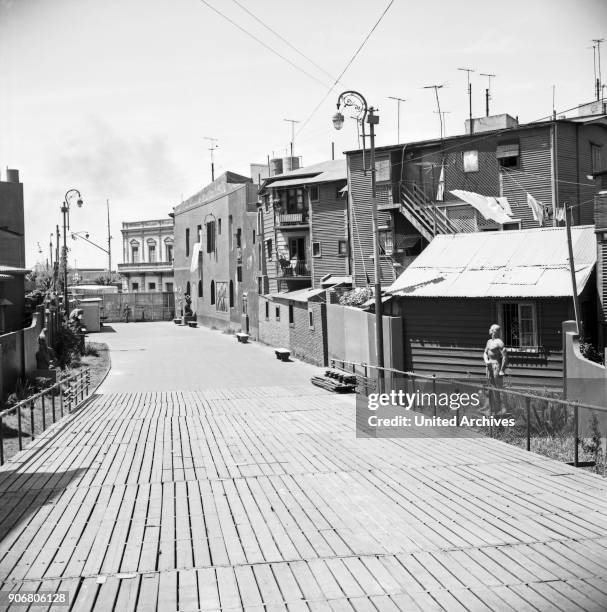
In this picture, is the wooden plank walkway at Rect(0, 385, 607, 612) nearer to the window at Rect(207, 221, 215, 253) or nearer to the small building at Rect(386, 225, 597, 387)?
the small building at Rect(386, 225, 597, 387)

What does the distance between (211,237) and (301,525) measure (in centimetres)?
5105

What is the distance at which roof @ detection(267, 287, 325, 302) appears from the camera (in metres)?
36.0

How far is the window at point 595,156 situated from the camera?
103ft

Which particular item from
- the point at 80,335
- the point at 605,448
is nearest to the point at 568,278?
the point at 605,448

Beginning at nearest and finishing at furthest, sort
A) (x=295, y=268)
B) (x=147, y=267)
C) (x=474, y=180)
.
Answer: (x=474, y=180)
(x=295, y=268)
(x=147, y=267)

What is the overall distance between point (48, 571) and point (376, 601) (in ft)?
10.4

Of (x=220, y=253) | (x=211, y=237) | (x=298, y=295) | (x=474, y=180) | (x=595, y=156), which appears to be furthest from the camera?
(x=211, y=237)

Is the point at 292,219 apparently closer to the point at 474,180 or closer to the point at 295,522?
the point at 474,180

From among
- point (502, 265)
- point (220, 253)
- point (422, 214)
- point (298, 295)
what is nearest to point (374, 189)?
point (502, 265)

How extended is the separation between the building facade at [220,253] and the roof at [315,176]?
6.03 meters

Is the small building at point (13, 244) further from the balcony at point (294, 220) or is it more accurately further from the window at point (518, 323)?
the window at point (518, 323)

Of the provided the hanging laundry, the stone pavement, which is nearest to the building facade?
the hanging laundry

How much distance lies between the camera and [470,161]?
31.9 meters

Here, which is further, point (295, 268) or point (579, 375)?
point (295, 268)
